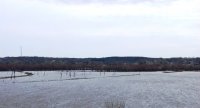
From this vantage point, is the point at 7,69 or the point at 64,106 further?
the point at 7,69

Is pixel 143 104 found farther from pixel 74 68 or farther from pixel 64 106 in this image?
pixel 74 68

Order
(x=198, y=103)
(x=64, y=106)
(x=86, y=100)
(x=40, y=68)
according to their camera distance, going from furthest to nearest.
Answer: (x=40, y=68) → (x=86, y=100) → (x=198, y=103) → (x=64, y=106)

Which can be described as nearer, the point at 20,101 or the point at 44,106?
the point at 44,106

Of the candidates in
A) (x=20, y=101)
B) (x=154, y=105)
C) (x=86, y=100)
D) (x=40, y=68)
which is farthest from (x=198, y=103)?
(x=40, y=68)

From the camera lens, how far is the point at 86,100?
147 feet

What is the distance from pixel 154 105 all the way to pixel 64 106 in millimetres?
8146

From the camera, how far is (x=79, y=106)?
38969mm

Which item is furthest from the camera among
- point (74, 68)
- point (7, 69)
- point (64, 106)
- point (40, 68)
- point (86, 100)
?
point (74, 68)

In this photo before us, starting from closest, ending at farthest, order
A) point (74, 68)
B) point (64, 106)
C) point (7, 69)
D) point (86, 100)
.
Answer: point (64, 106), point (86, 100), point (7, 69), point (74, 68)

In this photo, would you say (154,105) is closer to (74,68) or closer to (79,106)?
(79,106)

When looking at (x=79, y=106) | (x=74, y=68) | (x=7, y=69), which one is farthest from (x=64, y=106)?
(x=74, y=68)

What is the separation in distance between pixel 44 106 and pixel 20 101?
5.84 meters

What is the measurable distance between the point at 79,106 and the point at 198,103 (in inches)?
448

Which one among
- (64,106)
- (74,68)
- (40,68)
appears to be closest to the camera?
(64,106)
